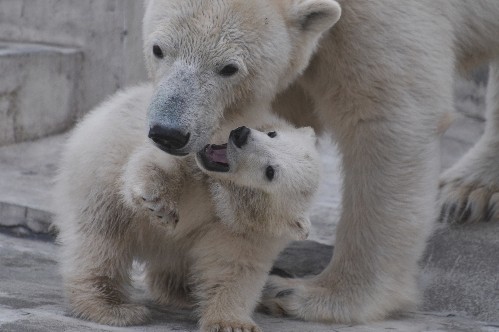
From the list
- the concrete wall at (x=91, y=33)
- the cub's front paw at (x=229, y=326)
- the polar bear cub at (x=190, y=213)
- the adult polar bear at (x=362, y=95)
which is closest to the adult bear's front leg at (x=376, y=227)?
the adult polar bear at (x=362, y=95)

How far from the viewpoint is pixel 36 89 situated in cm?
550

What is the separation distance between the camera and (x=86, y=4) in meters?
5.67

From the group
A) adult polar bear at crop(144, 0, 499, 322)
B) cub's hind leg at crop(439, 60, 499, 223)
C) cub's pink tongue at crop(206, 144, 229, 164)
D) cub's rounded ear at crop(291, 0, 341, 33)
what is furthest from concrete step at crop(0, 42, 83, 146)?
cub's pink tongue at crop(206, 144, 229, 164)

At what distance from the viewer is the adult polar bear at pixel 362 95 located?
3164mm

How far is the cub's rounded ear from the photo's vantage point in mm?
3219

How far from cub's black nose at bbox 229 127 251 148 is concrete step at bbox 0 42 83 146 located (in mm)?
2685

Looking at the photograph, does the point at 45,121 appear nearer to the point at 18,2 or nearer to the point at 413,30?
the point at 18,2

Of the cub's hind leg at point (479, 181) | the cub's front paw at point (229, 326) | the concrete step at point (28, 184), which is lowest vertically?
the concrete step at point (28, 184)

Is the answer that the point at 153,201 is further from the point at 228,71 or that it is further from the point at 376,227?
the point at 376,227

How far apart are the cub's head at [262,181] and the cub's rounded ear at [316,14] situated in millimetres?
425

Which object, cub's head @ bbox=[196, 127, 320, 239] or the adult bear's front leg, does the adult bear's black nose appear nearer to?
cub's head @ bbox=[196, 127, 320, 239]

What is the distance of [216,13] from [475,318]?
159cm

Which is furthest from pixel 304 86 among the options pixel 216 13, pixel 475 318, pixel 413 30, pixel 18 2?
pixel 18 2

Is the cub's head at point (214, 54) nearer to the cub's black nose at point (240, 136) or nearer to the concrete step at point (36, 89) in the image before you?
the cub's black nose at point (240, 136)
